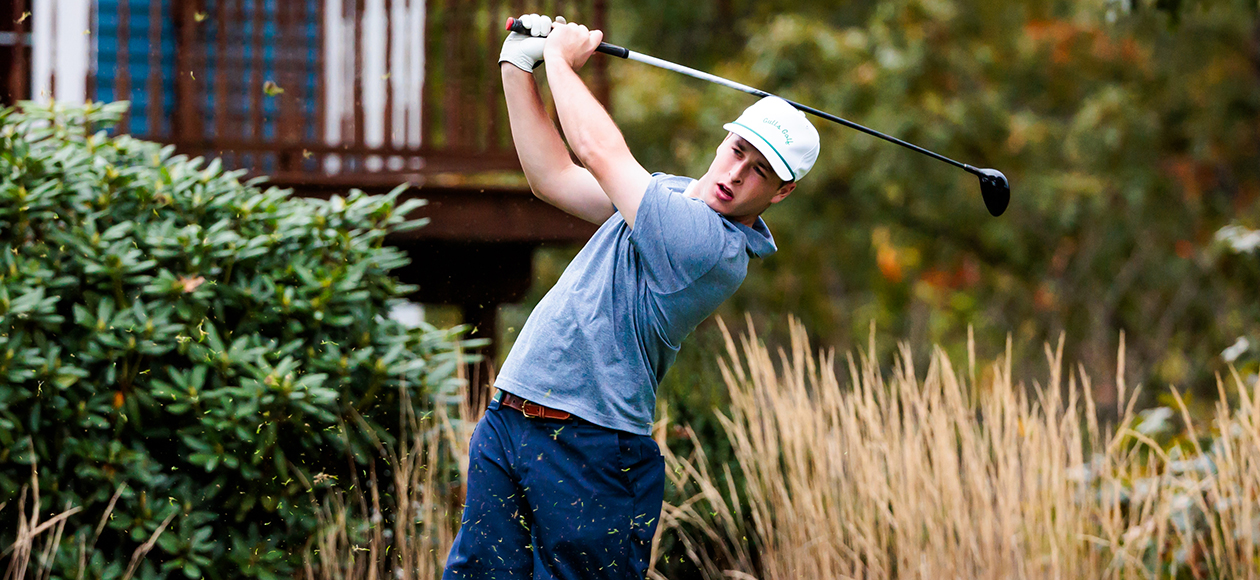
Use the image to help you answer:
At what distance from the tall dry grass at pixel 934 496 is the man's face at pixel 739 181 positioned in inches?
43.9

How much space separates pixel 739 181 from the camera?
2600mm

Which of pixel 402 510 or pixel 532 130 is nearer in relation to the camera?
pixel 532 130

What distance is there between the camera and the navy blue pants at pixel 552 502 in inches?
101

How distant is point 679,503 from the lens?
3938mm

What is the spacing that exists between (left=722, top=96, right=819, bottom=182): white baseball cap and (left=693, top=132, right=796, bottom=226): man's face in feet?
0.11

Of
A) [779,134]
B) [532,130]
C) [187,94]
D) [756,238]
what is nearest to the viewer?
[779,134]

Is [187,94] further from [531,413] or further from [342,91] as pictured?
[531,413]

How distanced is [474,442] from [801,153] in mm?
991

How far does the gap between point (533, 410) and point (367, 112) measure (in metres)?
3.62

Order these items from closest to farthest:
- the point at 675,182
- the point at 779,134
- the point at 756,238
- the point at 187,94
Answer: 1. the point at 779,134
2. the point at 756,238
3. the point at 675,182
4. the point at 187,94

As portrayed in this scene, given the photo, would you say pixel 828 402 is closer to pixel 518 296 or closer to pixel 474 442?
pixel 474 442

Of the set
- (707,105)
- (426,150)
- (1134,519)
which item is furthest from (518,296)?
(707,105)

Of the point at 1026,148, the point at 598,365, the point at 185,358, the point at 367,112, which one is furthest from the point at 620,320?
the point at 1026,148

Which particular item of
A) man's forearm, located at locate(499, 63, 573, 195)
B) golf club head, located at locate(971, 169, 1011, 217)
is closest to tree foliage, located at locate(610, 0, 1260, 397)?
golf club head, located at locate(971, 169, 1011, 217)
